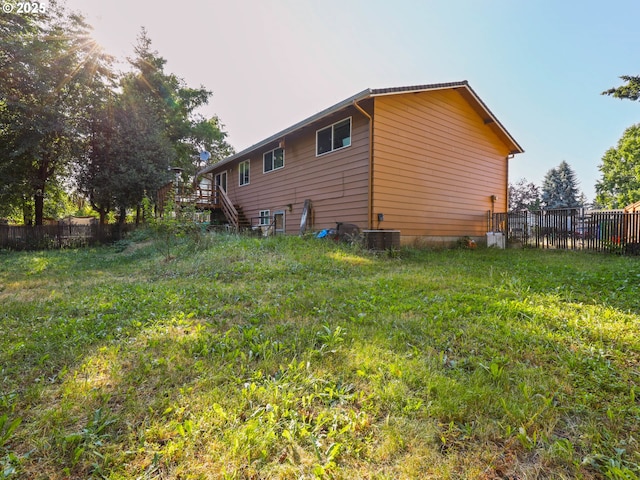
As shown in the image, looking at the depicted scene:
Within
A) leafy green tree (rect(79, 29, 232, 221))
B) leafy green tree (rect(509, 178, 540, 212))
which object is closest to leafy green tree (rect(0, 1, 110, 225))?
leafy green tree (rect(79, 29, 232, 221))

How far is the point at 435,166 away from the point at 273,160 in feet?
21.7

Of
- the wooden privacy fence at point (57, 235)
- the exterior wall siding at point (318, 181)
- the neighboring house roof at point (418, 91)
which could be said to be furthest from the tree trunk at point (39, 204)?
the exterior wall siding at point (318, 181)

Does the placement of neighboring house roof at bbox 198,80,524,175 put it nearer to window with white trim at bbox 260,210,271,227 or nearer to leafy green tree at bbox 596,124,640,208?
window with white trim at bbox 260,210,271,227

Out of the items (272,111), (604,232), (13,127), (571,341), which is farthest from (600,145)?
(13,127)

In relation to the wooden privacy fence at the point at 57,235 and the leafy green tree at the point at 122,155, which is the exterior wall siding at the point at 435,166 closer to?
the leafy green tree at the point at 122,155

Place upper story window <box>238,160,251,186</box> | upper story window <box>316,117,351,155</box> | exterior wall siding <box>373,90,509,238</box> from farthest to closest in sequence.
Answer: upper story window <box>238,160,251,186</box>
upper story window <box>316,117,351,155</box>
exterior wall siding <box>373,90,509,238</box>

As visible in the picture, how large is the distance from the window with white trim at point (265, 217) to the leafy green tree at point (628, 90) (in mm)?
14349

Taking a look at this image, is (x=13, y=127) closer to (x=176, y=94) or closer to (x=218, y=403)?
(x=176, y=94)

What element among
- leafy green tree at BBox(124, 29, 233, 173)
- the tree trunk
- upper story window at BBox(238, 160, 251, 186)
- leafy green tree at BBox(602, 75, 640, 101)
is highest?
leafy green tree at BBox(124, 29, 233, 173)

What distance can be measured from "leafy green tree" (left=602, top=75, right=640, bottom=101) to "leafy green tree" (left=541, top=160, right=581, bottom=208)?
22991 mm

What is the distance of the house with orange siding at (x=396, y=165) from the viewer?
335 inches

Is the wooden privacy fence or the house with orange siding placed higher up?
the house with orange siding

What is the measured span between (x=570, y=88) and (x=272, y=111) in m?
14.0

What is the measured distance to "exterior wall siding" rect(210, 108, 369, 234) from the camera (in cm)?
866
